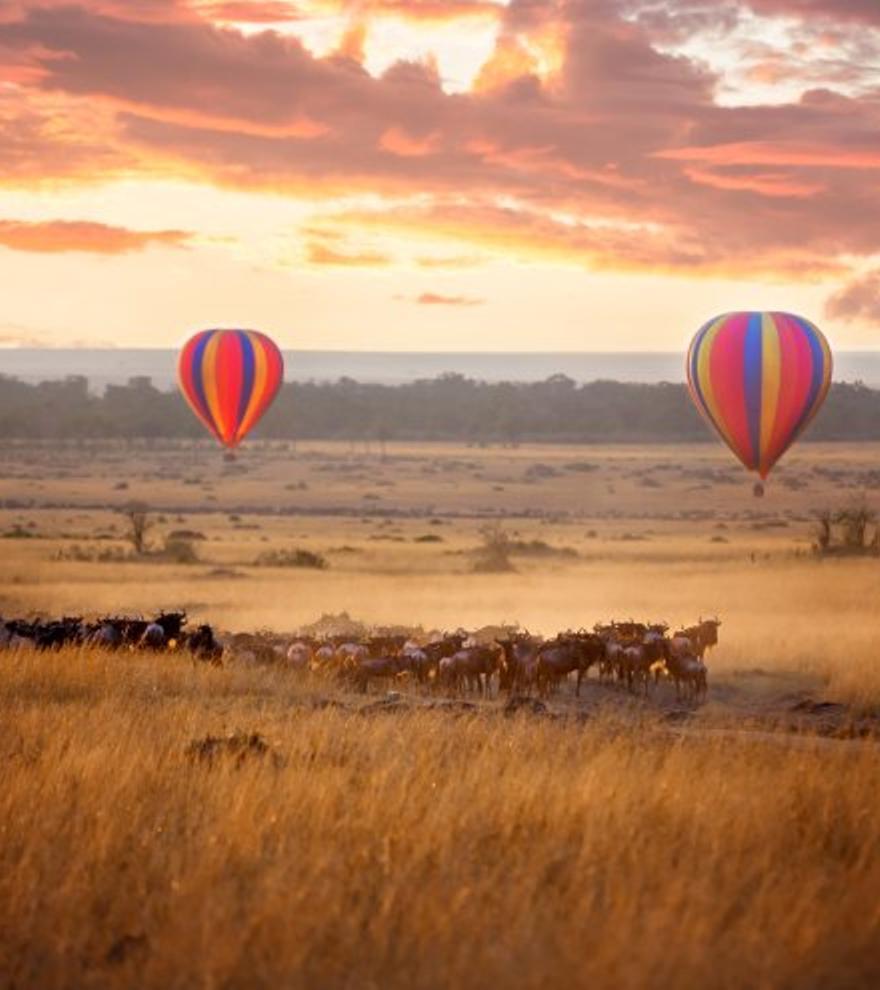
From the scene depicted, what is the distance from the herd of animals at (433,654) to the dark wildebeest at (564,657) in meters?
0.01

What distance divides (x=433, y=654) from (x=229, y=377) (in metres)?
40.0

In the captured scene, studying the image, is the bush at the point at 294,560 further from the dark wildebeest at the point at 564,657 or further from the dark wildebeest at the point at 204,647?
the dark wildebeest at the point at 564,657

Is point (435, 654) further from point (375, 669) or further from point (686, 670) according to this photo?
point (686, 670)

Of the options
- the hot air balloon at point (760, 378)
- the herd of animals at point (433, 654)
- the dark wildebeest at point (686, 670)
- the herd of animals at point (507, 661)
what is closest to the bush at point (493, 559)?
the hot air balloon at point (760, 378)

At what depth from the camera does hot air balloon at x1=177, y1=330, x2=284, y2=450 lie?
6103cm

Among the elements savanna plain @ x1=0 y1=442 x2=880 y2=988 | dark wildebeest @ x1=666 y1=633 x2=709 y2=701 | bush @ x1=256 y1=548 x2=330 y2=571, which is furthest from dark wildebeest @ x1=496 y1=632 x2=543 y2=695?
bush @ x1=256 y1=548 x2=330 y2=571

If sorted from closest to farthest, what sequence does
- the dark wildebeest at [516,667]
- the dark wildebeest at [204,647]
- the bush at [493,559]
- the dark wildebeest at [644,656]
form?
the dark wildebeest at [516,667], the dark wildebeest at [204,647], the dark wildebeest at [644,656], the bush at [493,559]

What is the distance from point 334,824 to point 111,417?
611 ft

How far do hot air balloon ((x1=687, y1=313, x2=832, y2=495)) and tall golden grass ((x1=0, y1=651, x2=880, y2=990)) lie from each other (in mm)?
31114

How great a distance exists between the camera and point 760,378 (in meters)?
44.2

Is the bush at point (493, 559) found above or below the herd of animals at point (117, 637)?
below

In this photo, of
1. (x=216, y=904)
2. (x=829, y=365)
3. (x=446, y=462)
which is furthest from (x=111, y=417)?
(x=216, y=904)

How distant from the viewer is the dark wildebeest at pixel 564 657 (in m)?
21.1

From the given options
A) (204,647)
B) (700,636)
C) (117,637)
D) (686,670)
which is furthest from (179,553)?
(686,670)
